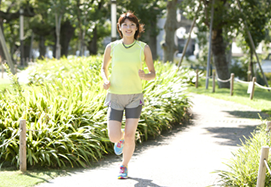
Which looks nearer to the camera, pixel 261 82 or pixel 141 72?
pixel 141 72

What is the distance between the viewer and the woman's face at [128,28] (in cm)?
440

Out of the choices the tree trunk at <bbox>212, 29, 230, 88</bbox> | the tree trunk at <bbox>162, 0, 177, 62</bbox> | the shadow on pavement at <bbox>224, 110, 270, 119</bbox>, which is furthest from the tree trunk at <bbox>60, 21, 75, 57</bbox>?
the shadow on pavement at <bbox>224, 110, 270, 119</bbox>

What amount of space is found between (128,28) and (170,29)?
580 inches

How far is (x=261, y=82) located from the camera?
813 inches

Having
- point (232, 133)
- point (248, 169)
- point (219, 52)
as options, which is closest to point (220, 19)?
point (219, 52)

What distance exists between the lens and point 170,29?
18.8 m

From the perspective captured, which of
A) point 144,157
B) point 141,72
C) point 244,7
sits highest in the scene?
point 244,7

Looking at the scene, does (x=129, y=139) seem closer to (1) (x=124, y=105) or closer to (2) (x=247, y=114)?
(1) (x=124, y=105)

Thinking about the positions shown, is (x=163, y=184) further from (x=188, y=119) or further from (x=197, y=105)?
(x=197, y=105)

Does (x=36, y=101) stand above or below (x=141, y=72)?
below

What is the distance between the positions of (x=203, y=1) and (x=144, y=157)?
435 inches

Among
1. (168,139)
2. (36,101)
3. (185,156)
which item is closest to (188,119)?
(168,139)

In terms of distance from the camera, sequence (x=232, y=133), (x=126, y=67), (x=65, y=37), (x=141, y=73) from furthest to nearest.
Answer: (x=65, y=37), (x=232, y=133), (x=126, y=67), (x=141, y=73)

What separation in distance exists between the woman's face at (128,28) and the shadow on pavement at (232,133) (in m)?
3.23
